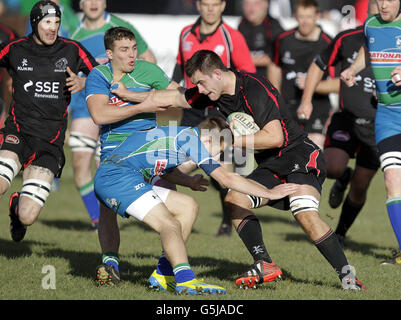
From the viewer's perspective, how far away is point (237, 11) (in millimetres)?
21547

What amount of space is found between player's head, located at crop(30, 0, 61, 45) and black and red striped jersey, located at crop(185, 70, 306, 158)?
171 cm

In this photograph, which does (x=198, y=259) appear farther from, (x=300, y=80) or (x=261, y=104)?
(x=300, y=80)

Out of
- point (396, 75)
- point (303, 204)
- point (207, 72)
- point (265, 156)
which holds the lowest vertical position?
point (303, 204)

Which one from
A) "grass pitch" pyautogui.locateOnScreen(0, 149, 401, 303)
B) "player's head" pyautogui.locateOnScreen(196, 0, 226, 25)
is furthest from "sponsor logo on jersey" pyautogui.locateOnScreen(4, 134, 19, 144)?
"player's head" pyautogui.locateOnScreen(196, 0, 226, 25)

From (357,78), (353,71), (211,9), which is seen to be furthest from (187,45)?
(353,71)

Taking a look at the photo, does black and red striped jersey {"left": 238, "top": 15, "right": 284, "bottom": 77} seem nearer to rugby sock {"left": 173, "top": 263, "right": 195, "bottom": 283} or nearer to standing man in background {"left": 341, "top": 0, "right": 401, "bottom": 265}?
standing man in background {"left": 341, "top": 0, "right": 401, "bottom": 265}

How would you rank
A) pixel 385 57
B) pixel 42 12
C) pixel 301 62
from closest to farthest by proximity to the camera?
1. pixel 385 57
2. pixel 42 12
3. pixel 301 62

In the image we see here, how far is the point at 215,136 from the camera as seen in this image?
6.67m

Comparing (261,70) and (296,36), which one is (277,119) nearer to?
(296,36)

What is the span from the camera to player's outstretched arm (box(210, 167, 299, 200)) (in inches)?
245

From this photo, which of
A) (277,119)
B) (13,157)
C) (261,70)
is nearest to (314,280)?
(277,119)

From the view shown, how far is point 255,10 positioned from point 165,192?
7.79 metres

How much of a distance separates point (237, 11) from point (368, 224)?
1139 cm

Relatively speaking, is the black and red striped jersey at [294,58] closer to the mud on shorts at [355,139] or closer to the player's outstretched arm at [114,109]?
the mud on shorts at [355,139]
